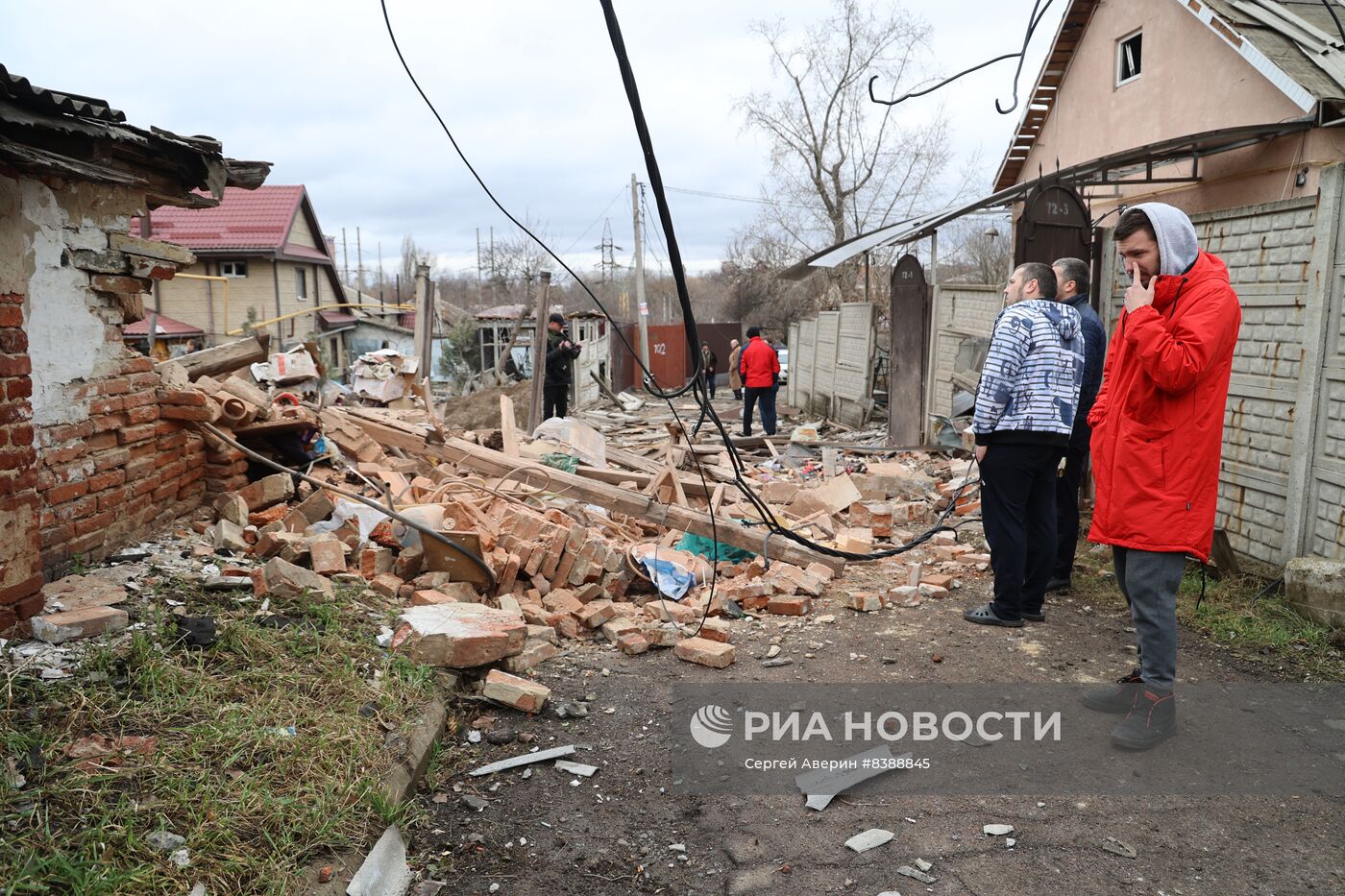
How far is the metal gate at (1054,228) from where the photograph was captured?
7238mm

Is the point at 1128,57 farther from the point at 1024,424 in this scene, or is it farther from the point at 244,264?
the point at 244,264

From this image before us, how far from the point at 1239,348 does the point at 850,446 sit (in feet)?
20.9

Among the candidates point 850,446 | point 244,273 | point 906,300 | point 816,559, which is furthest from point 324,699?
point 244,273

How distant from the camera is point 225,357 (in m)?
6.91

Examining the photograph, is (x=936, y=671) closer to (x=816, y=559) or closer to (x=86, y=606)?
(x=816, y=559)

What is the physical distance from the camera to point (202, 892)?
2338 mm

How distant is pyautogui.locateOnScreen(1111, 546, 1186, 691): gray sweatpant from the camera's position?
3400 mm

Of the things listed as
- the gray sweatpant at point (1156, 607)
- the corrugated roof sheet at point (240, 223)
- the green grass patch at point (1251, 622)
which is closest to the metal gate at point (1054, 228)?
the green grass patch at point (1251, 622)

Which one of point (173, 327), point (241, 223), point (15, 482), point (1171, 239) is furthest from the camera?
point (241, 223)

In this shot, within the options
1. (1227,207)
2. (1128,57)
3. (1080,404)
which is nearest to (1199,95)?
(1128,57)

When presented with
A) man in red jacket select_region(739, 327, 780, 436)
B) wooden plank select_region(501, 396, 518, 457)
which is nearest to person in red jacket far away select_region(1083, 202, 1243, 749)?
wooden plank select_region(501, 396, 518, 457)

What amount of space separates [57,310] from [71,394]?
0.43 m

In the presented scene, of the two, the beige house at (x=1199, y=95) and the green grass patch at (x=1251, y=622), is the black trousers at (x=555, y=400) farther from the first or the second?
the green grass patch at (x=1251, y=622)

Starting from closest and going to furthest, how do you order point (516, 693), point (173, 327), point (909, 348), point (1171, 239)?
point (1171, 239) < point (516, 693) < point (909, 348) < point (173, 327)
